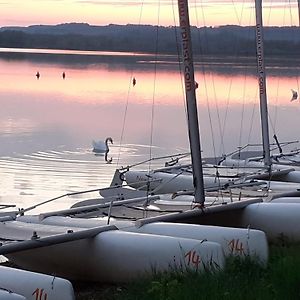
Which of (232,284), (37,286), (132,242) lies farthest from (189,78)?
(232,284)

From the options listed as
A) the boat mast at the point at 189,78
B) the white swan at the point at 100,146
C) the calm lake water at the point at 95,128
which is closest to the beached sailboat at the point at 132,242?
the boat mast at the point at 189,78

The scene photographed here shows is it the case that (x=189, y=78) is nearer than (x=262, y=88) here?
Yes

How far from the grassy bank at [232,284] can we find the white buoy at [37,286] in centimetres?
49

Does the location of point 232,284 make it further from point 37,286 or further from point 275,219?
point 275,219

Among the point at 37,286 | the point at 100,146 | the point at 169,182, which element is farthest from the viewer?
the point at 100,146

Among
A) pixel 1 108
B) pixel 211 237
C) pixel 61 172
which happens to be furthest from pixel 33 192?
pixel 1 108

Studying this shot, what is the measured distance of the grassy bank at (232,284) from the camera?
19.7 feet

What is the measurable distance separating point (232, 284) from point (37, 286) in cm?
175

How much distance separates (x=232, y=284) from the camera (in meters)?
6.39

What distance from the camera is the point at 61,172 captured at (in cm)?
2055

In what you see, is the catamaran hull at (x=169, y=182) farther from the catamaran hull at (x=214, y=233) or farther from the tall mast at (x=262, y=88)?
the catamaran hull at (x=214, y=233)

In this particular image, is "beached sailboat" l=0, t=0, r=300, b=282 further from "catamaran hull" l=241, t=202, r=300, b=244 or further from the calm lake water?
the calm lake water

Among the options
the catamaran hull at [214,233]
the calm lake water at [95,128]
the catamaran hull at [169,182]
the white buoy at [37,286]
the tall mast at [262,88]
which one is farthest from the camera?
the calm lake water at [95,128]

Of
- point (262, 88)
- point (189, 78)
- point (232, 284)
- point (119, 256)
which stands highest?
point (189, 78)
